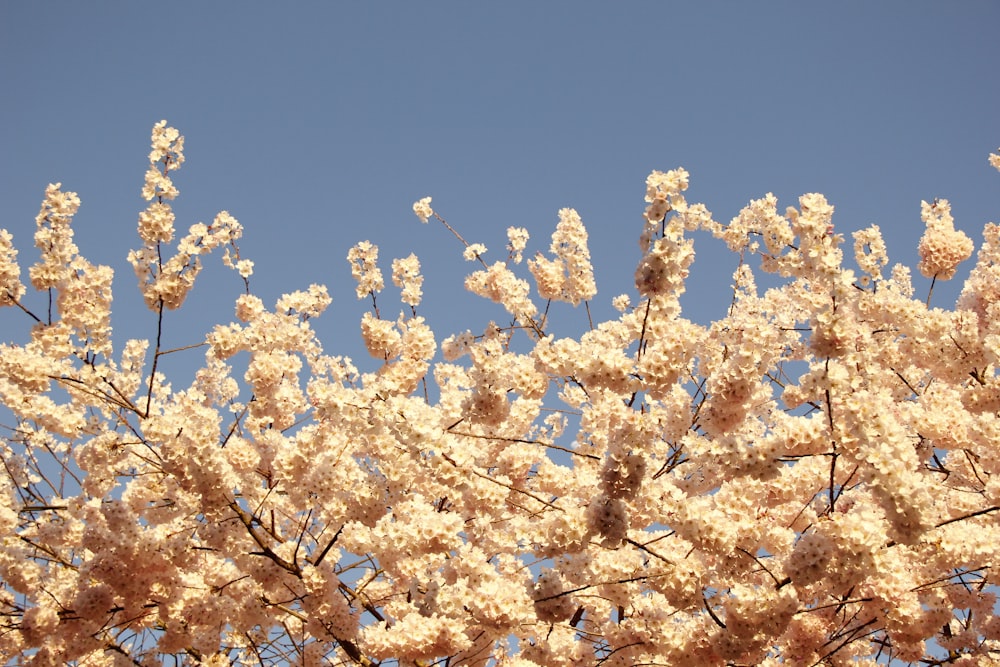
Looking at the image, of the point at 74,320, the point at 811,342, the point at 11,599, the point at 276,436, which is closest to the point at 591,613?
the point at 276,436

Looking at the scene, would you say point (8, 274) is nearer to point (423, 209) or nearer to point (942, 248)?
point (423, 209)

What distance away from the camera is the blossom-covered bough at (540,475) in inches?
182

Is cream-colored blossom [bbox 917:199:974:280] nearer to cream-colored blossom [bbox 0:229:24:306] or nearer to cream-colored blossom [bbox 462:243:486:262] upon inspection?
cream-colored blossom [bbox 462:243:486:262]

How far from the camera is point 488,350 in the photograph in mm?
5621

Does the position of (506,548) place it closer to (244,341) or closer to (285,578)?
(285,578)

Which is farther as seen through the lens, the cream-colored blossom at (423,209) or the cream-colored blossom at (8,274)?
the cream-colored blossom at (423,209)

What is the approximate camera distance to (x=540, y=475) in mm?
7816

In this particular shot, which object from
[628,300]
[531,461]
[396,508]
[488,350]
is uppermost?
[628,300]

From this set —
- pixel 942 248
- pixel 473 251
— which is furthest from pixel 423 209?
pixel 942 248

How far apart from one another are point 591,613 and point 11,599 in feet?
20.1

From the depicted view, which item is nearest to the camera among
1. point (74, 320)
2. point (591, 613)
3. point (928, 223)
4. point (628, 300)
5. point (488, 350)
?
point (488, 350)

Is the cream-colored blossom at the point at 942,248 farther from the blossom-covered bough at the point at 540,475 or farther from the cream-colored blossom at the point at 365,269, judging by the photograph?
the cream-colored blossom at the point at 365,269

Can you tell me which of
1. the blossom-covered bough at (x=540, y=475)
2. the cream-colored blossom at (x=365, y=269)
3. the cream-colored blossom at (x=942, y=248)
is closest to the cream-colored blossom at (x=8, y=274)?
the blossom-covered bough at (x=540, y=475)

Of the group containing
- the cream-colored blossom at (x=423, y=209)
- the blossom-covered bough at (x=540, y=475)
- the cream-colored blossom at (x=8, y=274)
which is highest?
the cream-colored blossom at (x=423, y=209)
